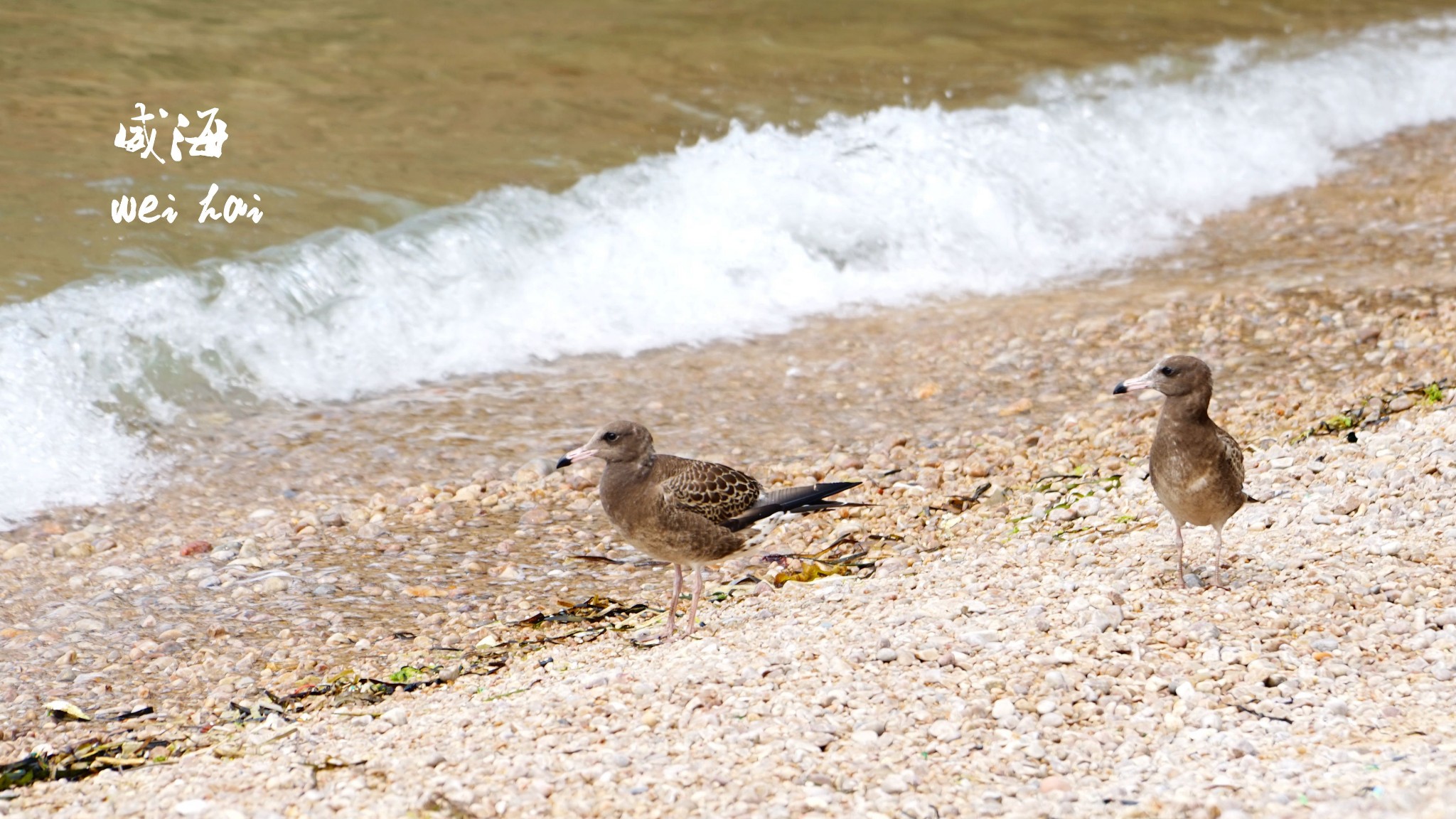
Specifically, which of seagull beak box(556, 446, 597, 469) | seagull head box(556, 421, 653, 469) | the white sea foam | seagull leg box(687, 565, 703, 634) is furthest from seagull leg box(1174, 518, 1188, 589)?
the white sea foam

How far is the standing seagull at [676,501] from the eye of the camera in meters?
6.30

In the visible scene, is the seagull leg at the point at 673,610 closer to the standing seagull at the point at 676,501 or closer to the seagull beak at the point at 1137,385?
the standing seagull at the point at 676,501

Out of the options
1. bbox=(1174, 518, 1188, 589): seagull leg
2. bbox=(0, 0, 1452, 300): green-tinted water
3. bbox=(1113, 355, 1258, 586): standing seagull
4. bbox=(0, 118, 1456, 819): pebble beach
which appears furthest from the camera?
bbox=(0, 0, 1452, 300): green-tinted water

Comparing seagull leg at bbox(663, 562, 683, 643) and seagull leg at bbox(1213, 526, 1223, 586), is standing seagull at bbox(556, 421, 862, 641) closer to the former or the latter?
seagull leg at bbox(663, 562, 683, 643)

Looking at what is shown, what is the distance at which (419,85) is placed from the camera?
619 inches

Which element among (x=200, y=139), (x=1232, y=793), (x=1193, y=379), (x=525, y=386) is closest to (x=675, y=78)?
(x=200, y=139)

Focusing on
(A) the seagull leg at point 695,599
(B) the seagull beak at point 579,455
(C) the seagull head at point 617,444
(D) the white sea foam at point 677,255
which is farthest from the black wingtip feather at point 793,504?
(D) the white sea foam at point 677,255

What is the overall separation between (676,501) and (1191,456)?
2028 millimetres

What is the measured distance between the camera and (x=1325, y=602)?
18.4 feet

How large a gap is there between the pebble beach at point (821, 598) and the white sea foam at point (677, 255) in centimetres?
55

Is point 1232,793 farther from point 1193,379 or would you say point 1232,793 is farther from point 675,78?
point 675,78

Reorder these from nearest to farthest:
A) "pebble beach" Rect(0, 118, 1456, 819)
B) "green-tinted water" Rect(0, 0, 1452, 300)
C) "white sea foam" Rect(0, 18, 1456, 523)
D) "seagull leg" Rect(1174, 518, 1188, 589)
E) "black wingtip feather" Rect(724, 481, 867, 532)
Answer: "pebble beach" Rect(0, 118, 1456, 819) < "seagull leg" Rect(1174, 518, 1188, 589) < "black wingtip feather" Rect(724, 481, 867, 532) < "white sea foam" Rect(0, 18, 1456, 523) < "green-tinted water" Rect(0, 0, 1452, 300)

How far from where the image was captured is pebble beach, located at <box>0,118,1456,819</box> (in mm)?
4766

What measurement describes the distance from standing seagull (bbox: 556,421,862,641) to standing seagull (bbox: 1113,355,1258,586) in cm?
129
